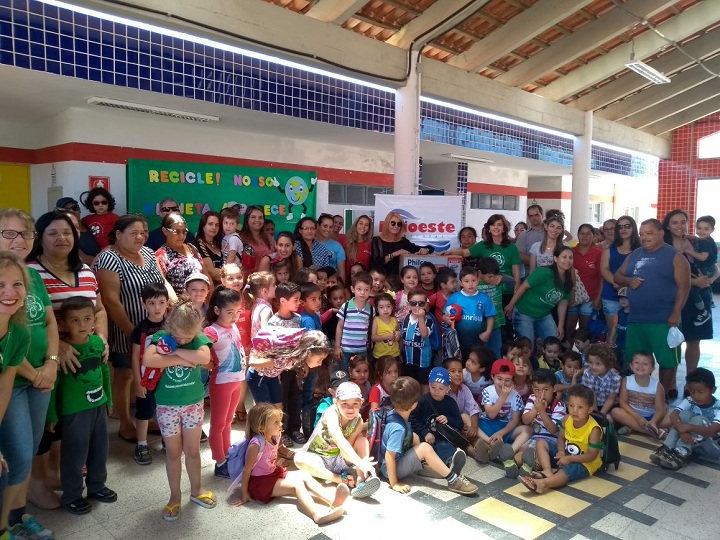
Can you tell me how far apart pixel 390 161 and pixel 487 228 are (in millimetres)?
4449

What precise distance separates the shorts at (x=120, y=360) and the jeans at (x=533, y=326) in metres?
3.18

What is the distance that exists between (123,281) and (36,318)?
34.0 inches

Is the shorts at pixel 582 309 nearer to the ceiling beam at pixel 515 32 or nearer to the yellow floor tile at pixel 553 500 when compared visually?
the yellow floor tile at pixel 553 500

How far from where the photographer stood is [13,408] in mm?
2205

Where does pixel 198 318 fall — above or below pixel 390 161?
below

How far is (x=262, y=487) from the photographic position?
277cm

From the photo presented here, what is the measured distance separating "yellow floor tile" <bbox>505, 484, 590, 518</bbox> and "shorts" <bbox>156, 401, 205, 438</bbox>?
175 centimetres

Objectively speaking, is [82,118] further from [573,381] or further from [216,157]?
[573,381]

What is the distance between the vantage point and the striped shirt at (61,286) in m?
2.61

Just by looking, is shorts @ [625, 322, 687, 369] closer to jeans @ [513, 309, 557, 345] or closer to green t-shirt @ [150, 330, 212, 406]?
jeans @ [513, 309, 557, 345]

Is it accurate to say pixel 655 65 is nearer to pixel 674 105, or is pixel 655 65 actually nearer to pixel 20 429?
pixel 674 105

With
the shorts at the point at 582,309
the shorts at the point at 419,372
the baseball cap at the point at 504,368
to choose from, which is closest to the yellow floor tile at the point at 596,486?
the baseball cap at the point at 504,368

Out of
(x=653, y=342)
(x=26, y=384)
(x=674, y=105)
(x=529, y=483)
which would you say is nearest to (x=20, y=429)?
(x=26, y=384)

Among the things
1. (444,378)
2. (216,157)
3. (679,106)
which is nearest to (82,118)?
(216,157)
